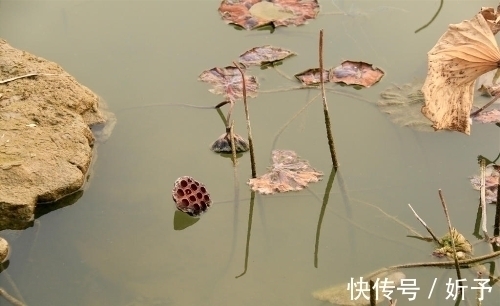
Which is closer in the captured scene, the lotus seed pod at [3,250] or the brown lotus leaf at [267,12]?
the lotus seed pod at [3,250]

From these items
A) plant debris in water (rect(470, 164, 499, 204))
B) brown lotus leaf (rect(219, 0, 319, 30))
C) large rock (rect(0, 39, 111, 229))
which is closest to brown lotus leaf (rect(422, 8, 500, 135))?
plant debris in water (rect(470, 164, 499, 204))

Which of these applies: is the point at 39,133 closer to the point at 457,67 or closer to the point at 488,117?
the point at 457,67

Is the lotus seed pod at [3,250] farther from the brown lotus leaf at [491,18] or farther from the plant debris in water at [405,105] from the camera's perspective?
the brown lotus leaf at [491,18]

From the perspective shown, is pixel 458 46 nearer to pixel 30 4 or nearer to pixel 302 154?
pixel 302 154

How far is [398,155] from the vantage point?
2410 millimetres

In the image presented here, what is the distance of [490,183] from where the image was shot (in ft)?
7.32

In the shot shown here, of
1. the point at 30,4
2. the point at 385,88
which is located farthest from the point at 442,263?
the point at 30,4

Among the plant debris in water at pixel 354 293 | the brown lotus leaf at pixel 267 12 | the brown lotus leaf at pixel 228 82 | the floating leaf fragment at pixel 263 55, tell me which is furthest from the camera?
the brown lotus leaf at pixel 267 12

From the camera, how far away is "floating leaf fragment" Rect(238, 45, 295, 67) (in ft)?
9.22

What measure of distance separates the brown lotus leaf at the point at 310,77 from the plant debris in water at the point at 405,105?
235 millimetres

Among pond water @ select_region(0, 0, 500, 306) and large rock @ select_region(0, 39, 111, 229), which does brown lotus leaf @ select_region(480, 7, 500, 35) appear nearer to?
pond water @ select_region(0, 0, 500, 306)

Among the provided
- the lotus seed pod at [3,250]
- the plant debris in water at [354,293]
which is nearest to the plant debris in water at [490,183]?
the plant debris in water at [354,293]

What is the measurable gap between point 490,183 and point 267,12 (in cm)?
129

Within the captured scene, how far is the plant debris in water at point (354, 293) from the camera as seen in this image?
1.91 meters
